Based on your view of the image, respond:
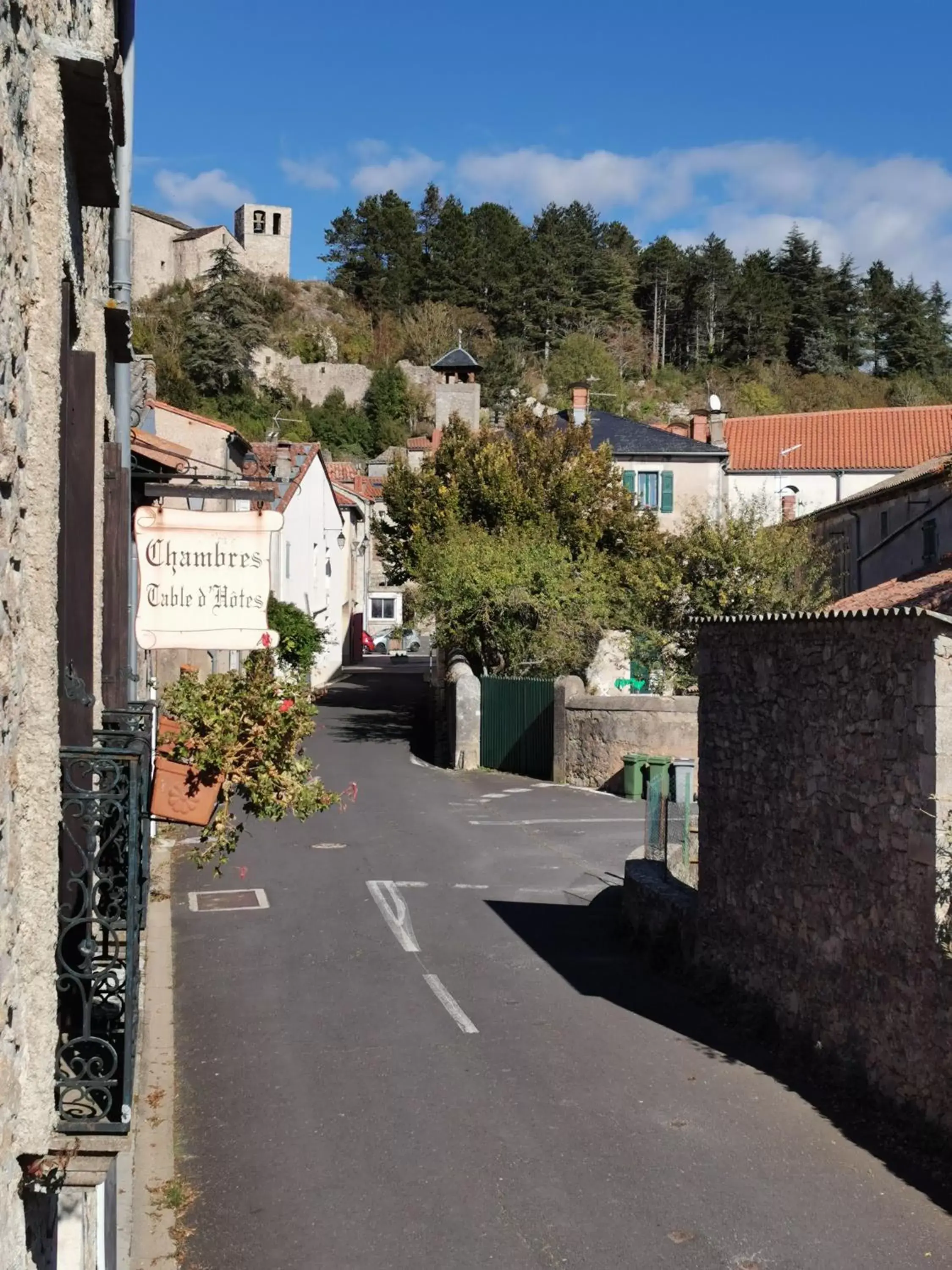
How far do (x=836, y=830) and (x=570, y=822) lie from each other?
40.0 ft

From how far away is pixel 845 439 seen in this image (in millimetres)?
51469

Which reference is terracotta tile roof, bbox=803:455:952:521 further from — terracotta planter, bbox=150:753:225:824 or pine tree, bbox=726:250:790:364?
pine tree, bbox=726:250:790:364

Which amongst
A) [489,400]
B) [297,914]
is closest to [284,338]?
[489,400]

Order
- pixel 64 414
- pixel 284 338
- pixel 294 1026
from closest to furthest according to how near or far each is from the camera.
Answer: pixel 64 414 → pixel 294 1026 → pixel 284 338

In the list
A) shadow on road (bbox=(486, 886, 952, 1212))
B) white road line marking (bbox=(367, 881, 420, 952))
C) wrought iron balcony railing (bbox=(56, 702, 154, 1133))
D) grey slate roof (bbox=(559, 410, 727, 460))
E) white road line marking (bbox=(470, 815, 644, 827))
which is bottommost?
shadow on road (bbox=(486, 886, 952, 1212))

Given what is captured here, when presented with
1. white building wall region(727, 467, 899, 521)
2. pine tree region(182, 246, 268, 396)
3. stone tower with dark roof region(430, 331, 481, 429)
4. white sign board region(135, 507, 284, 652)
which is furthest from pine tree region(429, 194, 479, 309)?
white sign board region(135, 507, 284, 652)

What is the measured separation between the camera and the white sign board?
7.20m

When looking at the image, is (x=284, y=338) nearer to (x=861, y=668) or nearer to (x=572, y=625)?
(x=572, y=625)

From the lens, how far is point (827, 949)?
399 inches

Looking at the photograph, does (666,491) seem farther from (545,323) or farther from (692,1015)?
(545,323)

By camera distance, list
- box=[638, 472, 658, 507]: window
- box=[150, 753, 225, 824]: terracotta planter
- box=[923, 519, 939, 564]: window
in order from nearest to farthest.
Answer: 1. box=[150, 753, 225, 824]: terracotta planter
2. box=[923, 519, 939, 564]: window
3. box=[638, 472, 658, 507]: window

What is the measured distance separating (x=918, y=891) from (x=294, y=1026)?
5212 millimetres

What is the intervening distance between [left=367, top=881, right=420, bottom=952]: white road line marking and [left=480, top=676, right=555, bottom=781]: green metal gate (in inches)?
433

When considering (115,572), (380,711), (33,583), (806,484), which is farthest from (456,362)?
(33,583)
